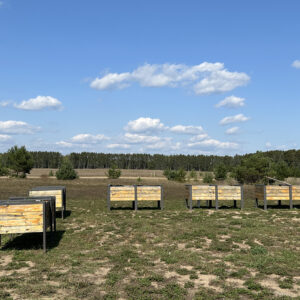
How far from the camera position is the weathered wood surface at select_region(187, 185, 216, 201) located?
19062 millimetres

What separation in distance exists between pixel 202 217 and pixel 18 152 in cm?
4706

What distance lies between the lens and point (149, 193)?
1891cm

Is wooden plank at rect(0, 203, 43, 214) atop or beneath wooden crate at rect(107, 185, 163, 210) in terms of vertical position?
atop

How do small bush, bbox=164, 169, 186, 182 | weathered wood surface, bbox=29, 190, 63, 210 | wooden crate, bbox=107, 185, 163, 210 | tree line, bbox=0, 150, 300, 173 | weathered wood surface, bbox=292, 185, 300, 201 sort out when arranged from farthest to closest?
1. tree line, bbox=0, 150, 300, 173
2. small bush, bbox=164, 169, 186, 182
3. weathered wood surface, bbox=292, 185, 300, 201
4. wooden crate, bbox=107, 185, 163, 210
5. weathered wood surface, bbox=29, 190, 63, 210

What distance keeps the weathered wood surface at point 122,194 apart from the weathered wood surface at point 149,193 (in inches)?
15.8

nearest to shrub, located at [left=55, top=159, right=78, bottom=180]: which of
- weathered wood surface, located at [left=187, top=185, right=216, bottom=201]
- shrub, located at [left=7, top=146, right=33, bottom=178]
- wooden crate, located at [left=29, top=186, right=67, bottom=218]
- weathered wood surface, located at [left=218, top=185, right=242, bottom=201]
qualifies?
shrub, located at [left=7, top=146, right=33, bottom=178]

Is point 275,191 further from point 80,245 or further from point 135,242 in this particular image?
point 80,245

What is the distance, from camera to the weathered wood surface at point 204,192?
19.1 m

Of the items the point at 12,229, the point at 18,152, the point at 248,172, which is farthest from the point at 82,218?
the point at 18,152

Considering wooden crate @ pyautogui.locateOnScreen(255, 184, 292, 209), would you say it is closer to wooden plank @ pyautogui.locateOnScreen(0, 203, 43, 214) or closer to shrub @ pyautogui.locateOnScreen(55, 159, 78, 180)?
wooden plank @ pyautogui.locateOnScreen(0, 203, 43, 214)

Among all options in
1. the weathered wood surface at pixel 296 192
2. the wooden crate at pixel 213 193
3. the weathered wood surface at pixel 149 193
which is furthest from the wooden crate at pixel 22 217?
the weathered wood surface at pixel 296 192

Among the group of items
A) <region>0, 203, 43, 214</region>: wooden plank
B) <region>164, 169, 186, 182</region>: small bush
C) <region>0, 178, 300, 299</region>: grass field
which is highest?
<region>0, 203, 43, 214</region>: wooden plank

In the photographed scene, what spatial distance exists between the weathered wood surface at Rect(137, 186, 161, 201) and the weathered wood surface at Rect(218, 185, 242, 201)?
3674mm

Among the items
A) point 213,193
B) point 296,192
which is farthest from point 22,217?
point 296,192
